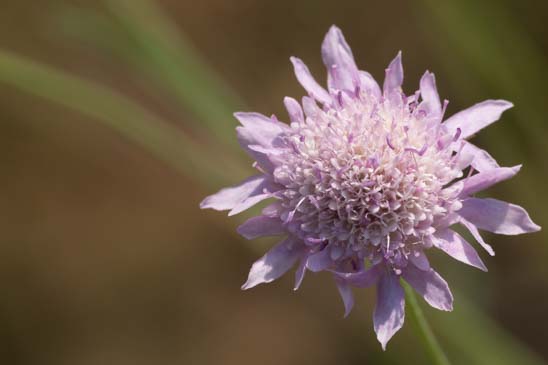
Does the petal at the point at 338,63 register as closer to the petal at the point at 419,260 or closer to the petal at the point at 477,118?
the petal at the point at 477,118

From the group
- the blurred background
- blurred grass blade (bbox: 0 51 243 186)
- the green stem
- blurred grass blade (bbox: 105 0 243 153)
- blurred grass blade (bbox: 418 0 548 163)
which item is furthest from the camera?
the blurred background

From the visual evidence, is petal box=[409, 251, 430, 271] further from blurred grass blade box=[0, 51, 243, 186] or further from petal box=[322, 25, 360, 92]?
blurred grass blade box=[0, 51, 243, 186]

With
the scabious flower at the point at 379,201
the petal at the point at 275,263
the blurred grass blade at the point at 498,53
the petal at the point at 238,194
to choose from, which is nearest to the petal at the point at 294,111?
the scabious flower at the point at 379,201

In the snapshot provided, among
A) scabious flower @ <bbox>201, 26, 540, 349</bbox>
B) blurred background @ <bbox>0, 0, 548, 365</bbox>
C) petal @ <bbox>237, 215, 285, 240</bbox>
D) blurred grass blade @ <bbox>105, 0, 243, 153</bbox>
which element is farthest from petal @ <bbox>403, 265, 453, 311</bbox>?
blurred background @ <bbox>0, 0, 548, 365</bbox>

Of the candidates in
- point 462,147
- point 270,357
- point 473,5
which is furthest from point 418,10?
point 462,147

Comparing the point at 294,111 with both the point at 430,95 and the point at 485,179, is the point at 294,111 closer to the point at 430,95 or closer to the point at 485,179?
the point at 430,95

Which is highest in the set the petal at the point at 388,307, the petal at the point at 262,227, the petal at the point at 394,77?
the petal at the point at 394,77

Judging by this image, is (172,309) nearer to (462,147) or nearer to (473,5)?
(473,5)
